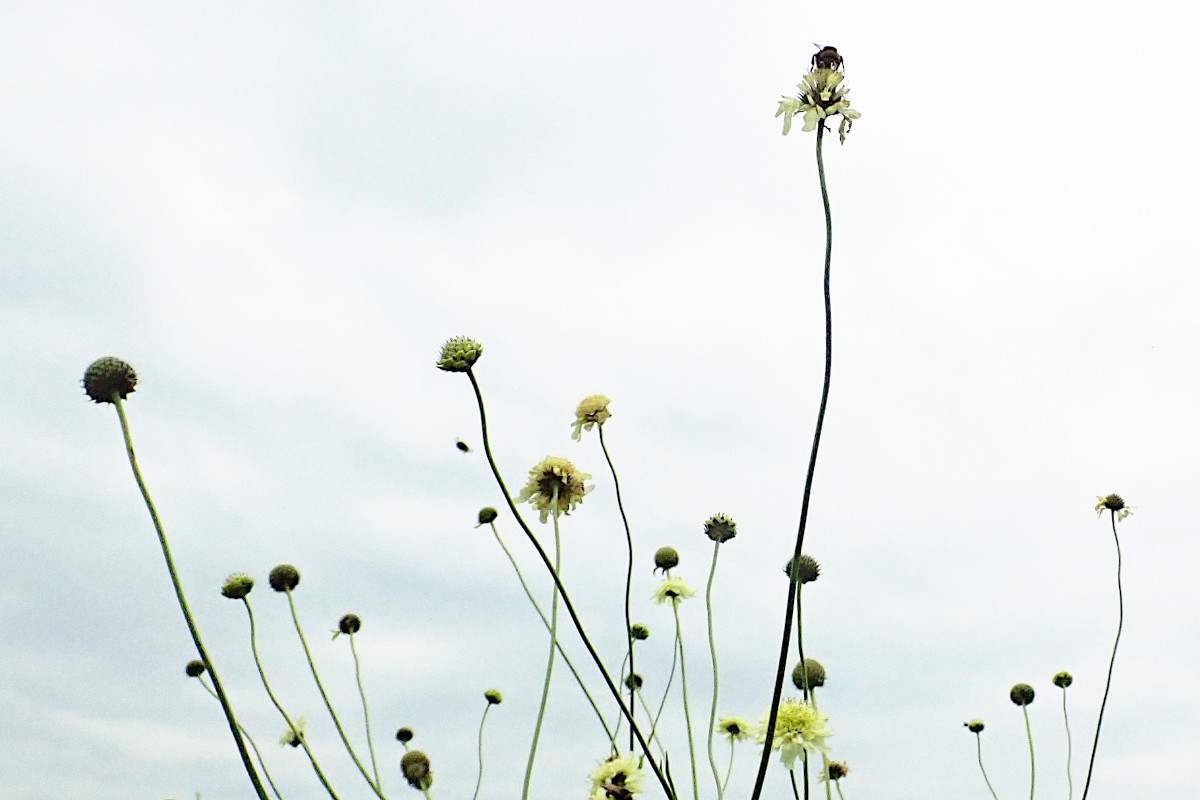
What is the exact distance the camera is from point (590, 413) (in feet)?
14.6

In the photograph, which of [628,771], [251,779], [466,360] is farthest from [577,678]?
[251,779]

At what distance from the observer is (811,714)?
3197mm

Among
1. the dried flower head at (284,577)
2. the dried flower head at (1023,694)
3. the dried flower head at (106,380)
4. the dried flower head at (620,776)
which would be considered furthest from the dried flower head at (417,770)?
the dried flower head at (1023,694)

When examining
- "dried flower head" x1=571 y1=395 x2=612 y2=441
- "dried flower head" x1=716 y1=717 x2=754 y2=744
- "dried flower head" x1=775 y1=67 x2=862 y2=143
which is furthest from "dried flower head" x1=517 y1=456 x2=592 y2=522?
"dried flower head" x1=775 y1=67 x2=862 y2=143

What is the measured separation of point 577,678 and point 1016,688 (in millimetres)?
4255

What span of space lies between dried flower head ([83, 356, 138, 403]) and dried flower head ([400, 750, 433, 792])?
3.33 meters

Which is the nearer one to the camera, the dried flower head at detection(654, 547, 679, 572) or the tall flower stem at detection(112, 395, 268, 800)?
the tall flower stem at detection(112, 395, 268, 800)

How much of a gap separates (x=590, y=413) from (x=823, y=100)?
2.26 metres

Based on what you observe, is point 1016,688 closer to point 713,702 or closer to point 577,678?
point 713,702

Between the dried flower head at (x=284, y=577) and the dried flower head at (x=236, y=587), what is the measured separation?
232mm

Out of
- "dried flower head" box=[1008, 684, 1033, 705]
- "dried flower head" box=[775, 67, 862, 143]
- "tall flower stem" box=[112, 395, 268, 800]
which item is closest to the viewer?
"tall flower stem" box=[112, 395, 268, 800]

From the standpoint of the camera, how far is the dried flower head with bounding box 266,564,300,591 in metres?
5.49

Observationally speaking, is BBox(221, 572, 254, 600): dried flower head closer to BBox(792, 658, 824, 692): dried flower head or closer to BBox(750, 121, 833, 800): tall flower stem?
BBox(792, 658, 824, 692): dried flower head

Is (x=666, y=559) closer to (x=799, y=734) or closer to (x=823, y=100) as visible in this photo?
(x=799, y=734)
